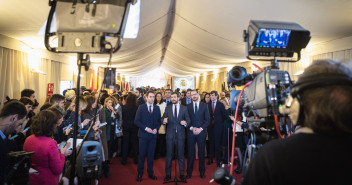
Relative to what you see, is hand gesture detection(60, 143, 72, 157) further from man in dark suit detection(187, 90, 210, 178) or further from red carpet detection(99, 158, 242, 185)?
man in dark suit detection(187, 90, 210, 178)

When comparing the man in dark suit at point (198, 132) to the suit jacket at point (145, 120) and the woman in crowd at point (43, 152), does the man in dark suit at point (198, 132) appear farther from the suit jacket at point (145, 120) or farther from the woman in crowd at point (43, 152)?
the woman in crowd at point (43, 152)

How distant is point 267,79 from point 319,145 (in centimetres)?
54

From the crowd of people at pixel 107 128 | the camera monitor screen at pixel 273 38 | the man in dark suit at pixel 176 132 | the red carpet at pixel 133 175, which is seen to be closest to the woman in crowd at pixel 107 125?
the crowd of people at pixel 107 128

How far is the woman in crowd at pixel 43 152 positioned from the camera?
191 cm

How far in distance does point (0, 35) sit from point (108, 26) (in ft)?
17.6

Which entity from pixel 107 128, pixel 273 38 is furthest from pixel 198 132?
pixel 273 38

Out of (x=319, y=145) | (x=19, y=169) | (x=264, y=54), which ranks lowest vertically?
(x=19, y=169)

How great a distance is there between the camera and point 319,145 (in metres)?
0.71

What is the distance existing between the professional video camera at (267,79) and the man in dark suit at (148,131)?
2594mm

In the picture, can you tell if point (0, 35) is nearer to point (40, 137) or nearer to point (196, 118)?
point (40, 137)

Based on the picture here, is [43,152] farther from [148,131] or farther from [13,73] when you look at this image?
[13,73]

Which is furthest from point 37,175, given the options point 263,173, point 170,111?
point 170,111

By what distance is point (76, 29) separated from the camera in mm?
1268

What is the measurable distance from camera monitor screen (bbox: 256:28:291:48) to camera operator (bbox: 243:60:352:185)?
75 cm
